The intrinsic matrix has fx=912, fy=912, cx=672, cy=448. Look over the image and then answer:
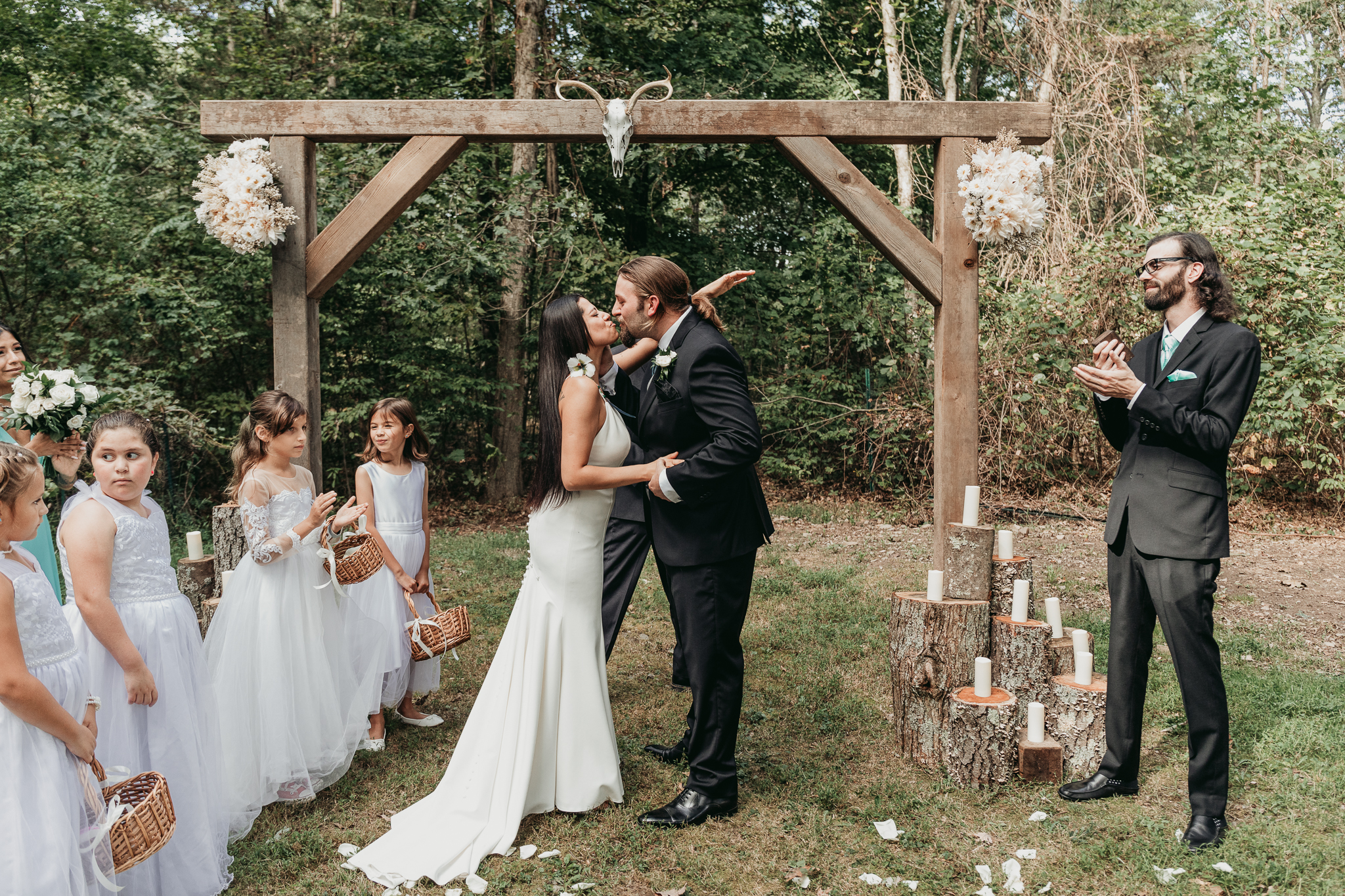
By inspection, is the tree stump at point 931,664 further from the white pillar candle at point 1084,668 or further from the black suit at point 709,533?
the black suit at point 709,533

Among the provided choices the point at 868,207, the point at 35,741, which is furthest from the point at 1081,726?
the point at 35,741

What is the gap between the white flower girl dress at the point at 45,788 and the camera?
233cm

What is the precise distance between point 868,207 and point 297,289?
9.73 feet

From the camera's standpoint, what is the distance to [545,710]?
3521 millimetres

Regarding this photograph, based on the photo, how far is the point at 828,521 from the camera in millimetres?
9789

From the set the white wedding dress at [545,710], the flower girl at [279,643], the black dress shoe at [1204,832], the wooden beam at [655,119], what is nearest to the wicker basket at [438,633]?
the flower girl at [279,643]

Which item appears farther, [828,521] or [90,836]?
[828,521]

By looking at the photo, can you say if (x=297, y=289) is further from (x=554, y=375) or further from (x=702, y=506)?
(x=702, y=506)

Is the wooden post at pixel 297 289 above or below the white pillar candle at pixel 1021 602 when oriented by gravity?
above

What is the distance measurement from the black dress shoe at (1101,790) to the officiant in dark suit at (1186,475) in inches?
11.8

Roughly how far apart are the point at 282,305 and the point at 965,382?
3533 millimetres

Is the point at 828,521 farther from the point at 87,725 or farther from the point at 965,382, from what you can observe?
the point at 87,725

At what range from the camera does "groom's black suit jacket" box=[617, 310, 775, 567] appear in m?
3.37

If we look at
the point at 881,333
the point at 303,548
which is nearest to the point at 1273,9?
the point at 881,333
